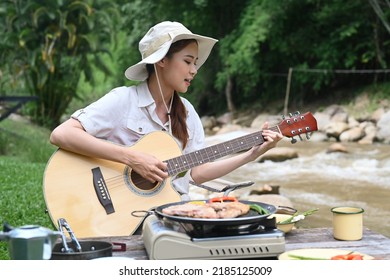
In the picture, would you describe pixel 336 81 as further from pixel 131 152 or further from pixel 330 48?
pixel 131 152

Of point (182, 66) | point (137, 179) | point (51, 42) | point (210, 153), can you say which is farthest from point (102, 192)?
point (51, 42)

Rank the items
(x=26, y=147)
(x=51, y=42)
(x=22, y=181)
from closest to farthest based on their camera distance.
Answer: (x=22, y=181), (x=26, y=147), (x=51, y=42)

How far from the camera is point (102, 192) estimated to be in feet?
8.68

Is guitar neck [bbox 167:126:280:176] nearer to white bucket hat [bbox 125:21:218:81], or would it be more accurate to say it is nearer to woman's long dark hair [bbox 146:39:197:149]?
woman's long dark hair [bbox 146:39:197:149]

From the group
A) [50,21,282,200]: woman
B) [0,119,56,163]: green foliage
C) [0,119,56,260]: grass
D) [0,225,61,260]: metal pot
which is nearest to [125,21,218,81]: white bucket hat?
[50,21,282,200]: woman

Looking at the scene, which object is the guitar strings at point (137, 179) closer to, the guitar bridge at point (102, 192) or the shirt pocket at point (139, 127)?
the guitar bridge at point (102, 192)

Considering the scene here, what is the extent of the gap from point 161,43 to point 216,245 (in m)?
1.36

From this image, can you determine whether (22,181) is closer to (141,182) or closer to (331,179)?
(141,182)

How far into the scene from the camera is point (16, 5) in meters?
13.2

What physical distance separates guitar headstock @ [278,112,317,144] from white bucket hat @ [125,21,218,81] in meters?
0.55

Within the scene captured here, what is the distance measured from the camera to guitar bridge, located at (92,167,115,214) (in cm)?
263

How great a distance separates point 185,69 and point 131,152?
0.49 m

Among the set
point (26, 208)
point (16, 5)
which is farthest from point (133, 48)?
point (26, 208)
